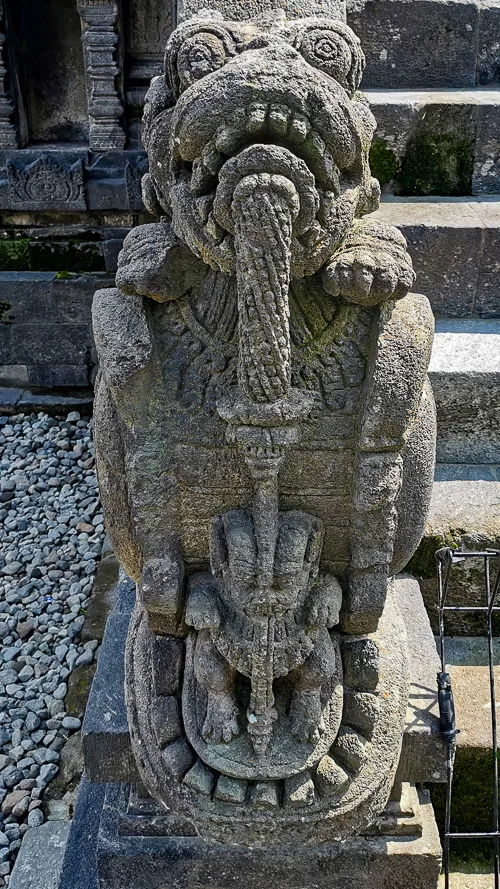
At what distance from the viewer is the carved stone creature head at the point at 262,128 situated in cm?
130

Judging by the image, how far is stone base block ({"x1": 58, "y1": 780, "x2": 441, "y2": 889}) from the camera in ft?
6.31

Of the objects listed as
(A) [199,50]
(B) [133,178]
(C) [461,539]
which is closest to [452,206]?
(C) [461,539]

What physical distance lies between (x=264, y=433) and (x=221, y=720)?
0.72 m

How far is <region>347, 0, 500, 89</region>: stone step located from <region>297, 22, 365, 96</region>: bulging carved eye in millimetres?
2202

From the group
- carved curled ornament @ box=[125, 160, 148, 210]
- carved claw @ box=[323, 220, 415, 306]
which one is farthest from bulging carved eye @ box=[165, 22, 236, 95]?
carved curled ornament @ box=[125, 160, 148, 210]

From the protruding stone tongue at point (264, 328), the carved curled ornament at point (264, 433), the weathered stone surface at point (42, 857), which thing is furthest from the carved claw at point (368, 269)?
the weathered stone surface at point (42, 857)

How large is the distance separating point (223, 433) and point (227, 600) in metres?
0.40

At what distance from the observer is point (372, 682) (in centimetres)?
183

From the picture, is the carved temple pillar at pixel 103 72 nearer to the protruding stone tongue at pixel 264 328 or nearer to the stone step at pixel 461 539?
the stone step at pixel 461 539

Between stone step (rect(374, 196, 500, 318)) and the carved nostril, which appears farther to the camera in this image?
stone step (rect(374, 196, 500, 318))

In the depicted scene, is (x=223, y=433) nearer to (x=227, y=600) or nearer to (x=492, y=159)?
(x=227, y=600)

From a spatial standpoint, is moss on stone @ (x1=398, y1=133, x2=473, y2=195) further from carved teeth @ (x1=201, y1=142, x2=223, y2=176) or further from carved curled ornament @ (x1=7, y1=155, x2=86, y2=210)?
carved curled ornament @ (x1=7, y1=155, x2=86, y2=210)

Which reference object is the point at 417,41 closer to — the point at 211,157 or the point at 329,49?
the point at 329,49

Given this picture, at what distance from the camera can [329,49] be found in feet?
4.52
